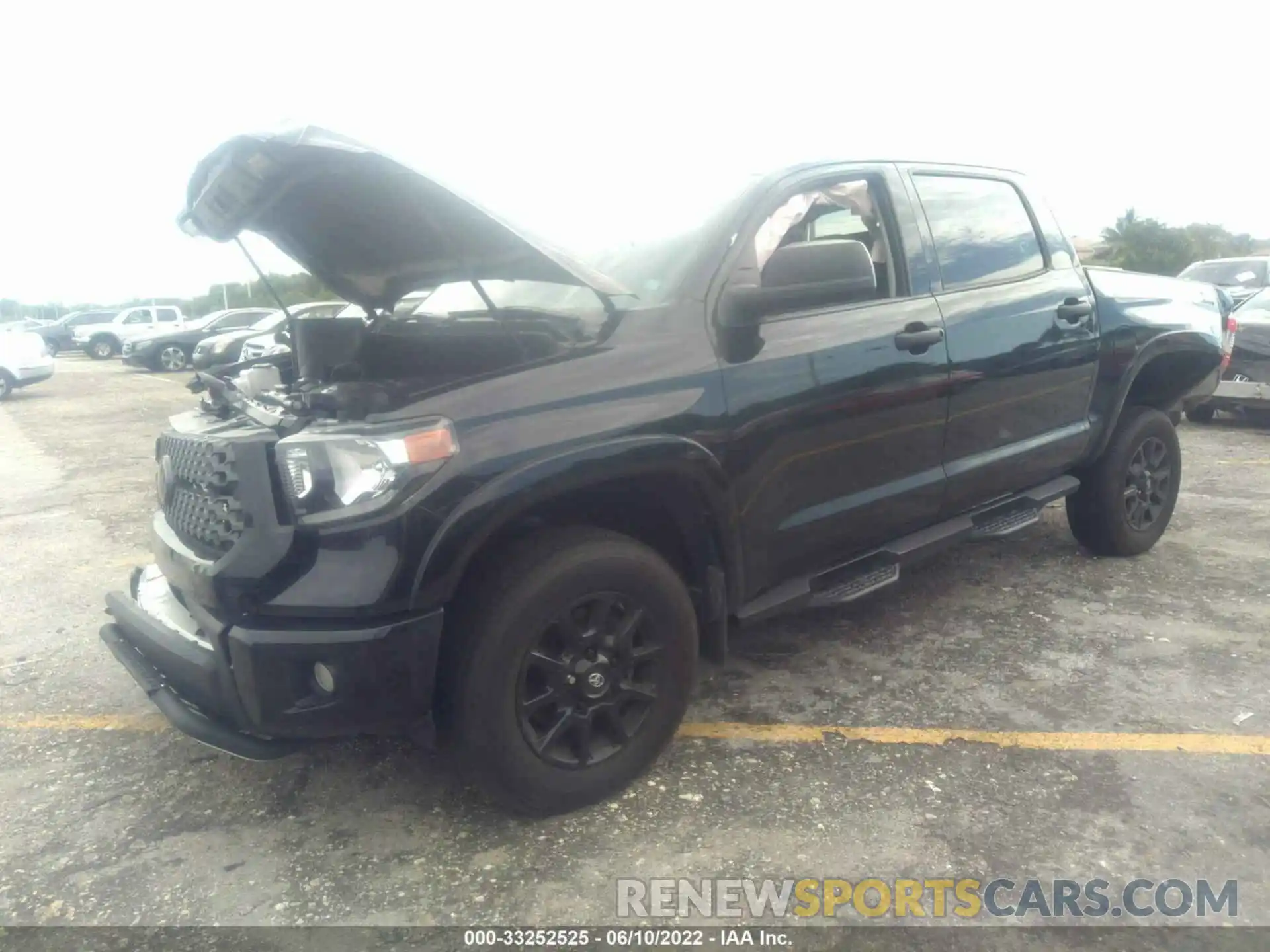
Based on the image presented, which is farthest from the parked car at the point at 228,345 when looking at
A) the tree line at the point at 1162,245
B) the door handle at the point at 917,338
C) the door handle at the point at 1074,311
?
the tree line at the point at 1162,245

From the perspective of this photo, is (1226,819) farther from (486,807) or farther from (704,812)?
(486,807)

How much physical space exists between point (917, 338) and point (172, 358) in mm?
23021

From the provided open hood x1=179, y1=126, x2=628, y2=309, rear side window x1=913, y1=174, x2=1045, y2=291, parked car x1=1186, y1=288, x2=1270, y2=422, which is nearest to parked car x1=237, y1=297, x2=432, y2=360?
open hood x1=179, y1=126, x2=628, y2=309

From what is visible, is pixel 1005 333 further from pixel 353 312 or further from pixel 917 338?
pixel 353 312

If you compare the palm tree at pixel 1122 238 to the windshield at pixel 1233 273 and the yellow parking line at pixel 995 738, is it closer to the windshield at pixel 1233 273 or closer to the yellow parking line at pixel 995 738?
the windshield at pixel 1233 273

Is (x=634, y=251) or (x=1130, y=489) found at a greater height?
(x=634, y=251)

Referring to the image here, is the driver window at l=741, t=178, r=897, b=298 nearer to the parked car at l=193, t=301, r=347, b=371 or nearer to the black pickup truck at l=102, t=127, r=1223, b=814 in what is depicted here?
the black pickup truck at l=102, t=127, r=1223, b=814

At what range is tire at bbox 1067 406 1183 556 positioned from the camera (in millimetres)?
4582

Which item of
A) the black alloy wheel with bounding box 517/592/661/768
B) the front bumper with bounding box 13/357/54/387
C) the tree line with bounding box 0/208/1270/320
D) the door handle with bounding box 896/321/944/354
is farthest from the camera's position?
the tree line with bounding box 0/208/1270/320

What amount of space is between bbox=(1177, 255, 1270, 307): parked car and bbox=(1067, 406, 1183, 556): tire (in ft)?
33.7

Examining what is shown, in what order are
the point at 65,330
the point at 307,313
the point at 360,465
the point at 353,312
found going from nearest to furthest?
the point at 360,465 → the point at 353,312 → the point at 307,313 → the point at 65,330

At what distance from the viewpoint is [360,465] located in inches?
91.7

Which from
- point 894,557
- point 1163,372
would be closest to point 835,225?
point 894,557

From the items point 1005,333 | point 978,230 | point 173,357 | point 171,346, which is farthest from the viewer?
point 173,357
